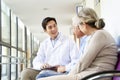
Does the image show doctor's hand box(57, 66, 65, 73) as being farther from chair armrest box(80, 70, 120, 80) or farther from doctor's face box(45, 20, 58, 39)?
chair armrest box(80, 70, 120, 80)

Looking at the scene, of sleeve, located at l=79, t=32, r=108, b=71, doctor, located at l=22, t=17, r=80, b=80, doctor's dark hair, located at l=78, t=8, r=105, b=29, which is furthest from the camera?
doctor, located at l=22, t=17, r=80, b=80

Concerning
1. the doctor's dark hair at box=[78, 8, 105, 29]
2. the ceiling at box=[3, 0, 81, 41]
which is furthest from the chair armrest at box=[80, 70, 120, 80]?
the ceiling at box=[3, 0, 81, 41]

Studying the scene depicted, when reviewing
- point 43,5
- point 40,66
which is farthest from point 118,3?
point 43,5

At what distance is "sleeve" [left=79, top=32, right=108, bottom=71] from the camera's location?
6.64 ft

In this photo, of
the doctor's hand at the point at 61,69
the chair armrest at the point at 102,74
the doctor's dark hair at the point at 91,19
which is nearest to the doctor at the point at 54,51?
the doctor's hand at the point at 61,69

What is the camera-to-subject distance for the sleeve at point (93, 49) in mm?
2023

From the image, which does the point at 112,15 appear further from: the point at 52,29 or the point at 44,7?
the point at 44,7

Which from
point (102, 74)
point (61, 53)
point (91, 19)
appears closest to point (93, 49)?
point (91, 19)

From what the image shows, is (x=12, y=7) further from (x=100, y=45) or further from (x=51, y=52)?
(x=100, y=45)

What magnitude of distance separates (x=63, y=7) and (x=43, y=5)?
2.49 ft

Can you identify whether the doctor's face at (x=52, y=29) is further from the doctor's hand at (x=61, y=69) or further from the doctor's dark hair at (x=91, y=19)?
the doctor's dark hair at (x=91, y=19)

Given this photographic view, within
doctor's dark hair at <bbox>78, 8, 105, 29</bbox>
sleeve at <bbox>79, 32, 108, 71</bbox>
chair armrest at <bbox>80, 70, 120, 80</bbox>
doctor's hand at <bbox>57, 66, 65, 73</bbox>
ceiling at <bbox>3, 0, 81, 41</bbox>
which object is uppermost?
ceiling at <bbox>3, 0, 81, 41</bbox>

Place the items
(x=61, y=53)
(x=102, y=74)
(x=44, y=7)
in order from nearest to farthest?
(x=102, y=74) < (x=61, y=53) < (x=44, y=7)

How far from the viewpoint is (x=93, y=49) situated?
2.02 meters
